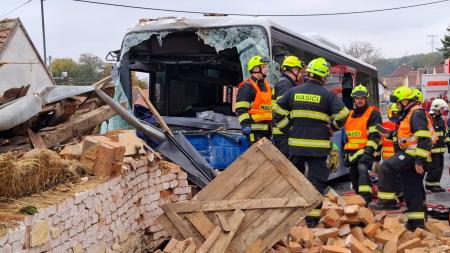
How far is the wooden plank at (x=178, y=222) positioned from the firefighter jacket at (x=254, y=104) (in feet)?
6.72

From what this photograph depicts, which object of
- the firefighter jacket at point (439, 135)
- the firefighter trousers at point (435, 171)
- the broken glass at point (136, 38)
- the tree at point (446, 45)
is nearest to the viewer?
the broken glass at point (136, 38)

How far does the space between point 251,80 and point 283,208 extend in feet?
7.71

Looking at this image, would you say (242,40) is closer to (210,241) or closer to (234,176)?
(234,176)

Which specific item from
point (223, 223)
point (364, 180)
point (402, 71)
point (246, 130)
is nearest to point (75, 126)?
point (223, 223)

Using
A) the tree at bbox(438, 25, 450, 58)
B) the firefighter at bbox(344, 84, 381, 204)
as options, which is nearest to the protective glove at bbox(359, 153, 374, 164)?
the firefighter at bbox(344, 84, 381, 204)

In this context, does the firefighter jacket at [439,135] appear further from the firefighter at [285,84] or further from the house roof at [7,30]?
the house roof at [7,30]

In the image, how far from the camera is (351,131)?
7.18 m

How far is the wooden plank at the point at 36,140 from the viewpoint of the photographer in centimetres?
474

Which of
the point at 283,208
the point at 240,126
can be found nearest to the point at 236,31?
the point at 240,126

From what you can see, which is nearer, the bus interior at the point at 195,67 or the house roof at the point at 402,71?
the bus interior at the point at 195,67

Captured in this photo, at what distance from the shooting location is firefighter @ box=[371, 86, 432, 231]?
5789mm

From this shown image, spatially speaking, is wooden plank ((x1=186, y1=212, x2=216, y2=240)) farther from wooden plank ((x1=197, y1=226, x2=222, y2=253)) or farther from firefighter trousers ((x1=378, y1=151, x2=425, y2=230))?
firefighter trousers ((x1=378, y1=151, x2=425, y2=230))

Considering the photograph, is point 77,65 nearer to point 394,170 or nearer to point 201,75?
point 201,75

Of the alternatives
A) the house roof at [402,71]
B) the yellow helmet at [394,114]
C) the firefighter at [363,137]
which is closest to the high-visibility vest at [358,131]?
the firefighter at [363,137]
